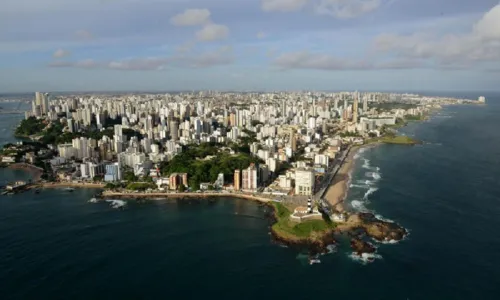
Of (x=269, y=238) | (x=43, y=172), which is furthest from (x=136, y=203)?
(x=43, y=172)

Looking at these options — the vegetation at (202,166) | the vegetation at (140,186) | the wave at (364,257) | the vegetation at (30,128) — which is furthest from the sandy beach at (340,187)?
the vegetation at (30,128)

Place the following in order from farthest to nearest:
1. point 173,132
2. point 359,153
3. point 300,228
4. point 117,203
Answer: point 173,132
point 359,153
point 117,203
point 300,228

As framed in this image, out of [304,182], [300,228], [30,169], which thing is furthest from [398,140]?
[30,169]

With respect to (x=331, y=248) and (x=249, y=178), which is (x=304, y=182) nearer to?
(x=249, y=178)

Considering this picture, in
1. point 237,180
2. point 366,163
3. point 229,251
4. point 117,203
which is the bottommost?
point 229,251

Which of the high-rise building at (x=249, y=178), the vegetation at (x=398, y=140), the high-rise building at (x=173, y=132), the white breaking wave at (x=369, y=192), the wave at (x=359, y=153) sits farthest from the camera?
the high-rise building at (x=173, y=132)

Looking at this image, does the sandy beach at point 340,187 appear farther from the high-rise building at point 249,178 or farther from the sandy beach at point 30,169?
A: the sandy beach at point 30,169
